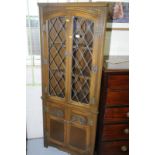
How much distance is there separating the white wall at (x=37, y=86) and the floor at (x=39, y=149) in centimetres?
9

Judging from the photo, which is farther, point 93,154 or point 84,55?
point 93,154

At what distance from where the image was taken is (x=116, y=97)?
64.2 inches

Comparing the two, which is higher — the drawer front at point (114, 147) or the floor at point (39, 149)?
the drawer front at point (114, 147)

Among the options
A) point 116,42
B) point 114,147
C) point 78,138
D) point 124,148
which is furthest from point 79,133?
point 116,42

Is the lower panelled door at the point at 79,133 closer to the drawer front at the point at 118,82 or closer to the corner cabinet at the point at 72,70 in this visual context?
the corner cabinet at the point at 72,70

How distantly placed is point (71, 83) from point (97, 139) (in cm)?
66

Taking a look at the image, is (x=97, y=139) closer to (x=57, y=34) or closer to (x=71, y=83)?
(x=71, y=83)

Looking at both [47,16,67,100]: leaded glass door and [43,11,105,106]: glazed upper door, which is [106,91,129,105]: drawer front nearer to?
[43,11,105,106]: glazed upper door

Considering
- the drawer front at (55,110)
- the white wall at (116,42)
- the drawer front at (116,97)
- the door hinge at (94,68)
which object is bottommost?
the drawer front at (55,110)

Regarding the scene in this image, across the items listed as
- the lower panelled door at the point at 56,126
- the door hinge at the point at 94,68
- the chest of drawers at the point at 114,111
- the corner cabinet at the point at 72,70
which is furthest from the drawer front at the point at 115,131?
the door hinge at the point at 94,68

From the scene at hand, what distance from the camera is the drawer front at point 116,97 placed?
5.30 ft

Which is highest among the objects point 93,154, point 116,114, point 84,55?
point 84,55
